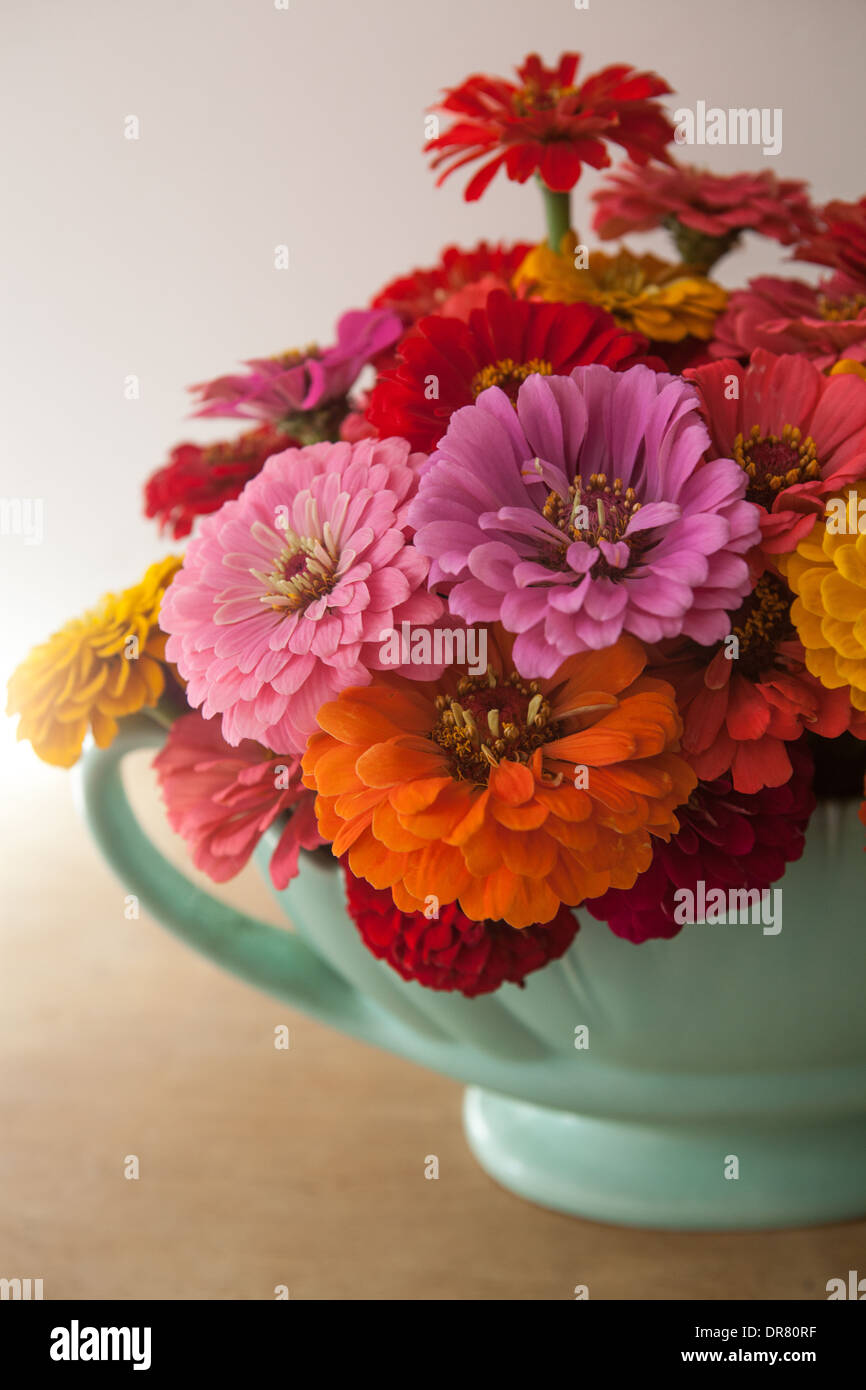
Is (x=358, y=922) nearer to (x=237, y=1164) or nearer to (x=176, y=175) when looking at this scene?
(x=237, y=1164)

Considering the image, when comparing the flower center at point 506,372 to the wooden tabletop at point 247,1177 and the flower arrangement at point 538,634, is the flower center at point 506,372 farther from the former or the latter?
the wooden tabletop at point 247,1177

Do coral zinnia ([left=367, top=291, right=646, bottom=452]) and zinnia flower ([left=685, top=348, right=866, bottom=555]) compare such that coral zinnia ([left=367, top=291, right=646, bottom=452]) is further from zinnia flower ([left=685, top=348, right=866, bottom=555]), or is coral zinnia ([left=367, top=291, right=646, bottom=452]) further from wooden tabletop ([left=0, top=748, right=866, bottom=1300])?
wooden tabletop ([left=0, top=748, right=866, bottom=1300])

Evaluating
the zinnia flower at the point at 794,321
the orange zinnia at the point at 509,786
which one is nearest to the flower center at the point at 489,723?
the orange zinnia at the point at 509,786

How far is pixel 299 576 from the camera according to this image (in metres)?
0.23

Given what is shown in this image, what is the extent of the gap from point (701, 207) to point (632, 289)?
0.05m

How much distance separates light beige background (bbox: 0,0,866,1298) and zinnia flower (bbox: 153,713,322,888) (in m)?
0.13

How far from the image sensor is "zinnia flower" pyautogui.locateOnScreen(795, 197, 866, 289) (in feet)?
1.08

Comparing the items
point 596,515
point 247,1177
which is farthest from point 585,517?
point 247,1177

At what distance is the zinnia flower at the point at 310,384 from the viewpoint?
0.34 m

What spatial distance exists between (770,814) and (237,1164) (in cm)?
23

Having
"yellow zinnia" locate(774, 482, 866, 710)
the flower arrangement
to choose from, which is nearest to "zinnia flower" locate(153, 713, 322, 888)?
the flower arrangement

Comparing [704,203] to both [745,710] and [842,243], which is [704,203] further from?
[745,710]

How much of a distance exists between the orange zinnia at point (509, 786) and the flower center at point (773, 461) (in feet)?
0.13
